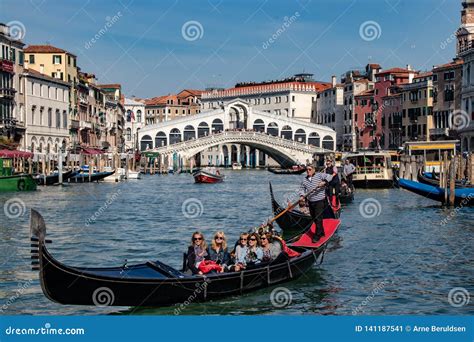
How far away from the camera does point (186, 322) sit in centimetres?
602

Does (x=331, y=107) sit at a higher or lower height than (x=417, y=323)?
higher

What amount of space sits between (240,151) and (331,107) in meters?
8.95

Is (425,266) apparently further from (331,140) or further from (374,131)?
(331,140)

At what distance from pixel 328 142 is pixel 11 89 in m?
29.8

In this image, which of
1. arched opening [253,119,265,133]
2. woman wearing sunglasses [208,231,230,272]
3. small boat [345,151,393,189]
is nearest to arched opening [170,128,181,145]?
arched opening [253,119,265,133]

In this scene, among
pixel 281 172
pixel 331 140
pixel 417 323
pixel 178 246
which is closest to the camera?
pixel 417 323

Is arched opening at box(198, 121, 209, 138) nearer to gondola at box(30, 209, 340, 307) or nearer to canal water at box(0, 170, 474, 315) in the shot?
canal water at box(0, 170, 474, 315)

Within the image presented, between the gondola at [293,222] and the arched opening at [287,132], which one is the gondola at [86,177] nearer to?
the gondola at [293,222]

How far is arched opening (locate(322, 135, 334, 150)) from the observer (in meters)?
55.7

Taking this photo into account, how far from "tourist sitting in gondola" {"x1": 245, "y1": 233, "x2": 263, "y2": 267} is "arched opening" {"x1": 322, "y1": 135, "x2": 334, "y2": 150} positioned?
158 feet

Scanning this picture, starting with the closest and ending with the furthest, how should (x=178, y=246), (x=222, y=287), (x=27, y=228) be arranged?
1. (x=222, y=287)
2. (x=178, y=246)
3. (x=27, y=228)

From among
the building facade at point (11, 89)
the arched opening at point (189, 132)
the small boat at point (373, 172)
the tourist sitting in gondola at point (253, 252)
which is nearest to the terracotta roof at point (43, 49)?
the building facade at point (11, 89)

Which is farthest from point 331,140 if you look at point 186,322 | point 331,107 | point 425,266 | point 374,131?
point 186,322

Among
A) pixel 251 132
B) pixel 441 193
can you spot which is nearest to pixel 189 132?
pixel 251 132
